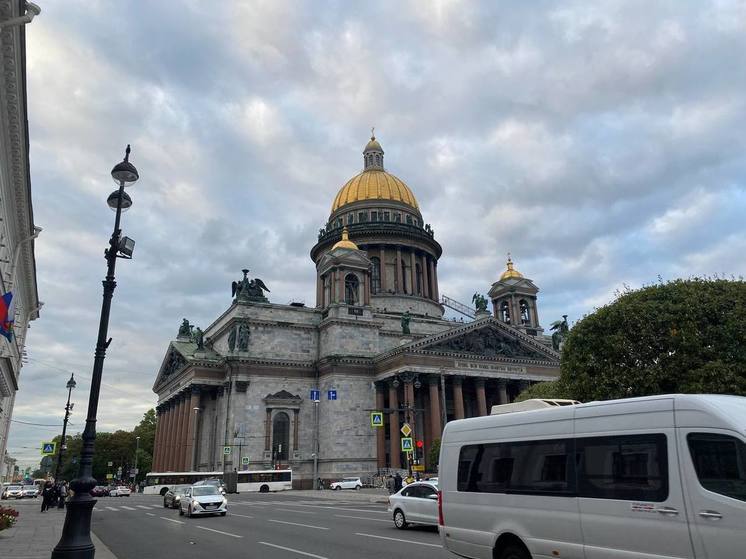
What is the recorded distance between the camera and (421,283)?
7525cm

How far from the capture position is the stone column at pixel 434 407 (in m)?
51.1

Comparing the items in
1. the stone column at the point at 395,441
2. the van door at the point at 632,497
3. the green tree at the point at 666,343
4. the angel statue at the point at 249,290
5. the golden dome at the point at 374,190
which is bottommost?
the van door at the point at 632,497

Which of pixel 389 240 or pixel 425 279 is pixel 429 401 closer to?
pixel 425 279

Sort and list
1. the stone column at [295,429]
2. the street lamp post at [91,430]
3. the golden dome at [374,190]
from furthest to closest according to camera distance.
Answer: the golden dome at [374,190] < the stone column at [295,429] < the street lamp post at [91,430]

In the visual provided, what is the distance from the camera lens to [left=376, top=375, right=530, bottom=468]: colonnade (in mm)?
51125

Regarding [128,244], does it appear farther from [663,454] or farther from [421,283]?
[421,283]

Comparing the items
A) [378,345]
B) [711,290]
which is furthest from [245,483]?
[711,290]

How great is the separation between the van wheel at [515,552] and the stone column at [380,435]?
146 feet

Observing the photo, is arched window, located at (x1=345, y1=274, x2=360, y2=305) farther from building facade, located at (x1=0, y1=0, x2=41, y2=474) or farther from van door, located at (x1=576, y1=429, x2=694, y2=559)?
van door, located at (x1=576, y1=429, x2=694, y2=559)

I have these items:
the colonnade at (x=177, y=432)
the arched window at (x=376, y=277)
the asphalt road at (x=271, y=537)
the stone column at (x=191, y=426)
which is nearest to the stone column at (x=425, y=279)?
the arched window at (x=376, y=277)

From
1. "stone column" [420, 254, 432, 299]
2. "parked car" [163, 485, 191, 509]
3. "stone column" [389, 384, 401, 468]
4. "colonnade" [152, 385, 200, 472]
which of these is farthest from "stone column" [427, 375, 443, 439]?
"parked car" [163, 485, 191, 509]

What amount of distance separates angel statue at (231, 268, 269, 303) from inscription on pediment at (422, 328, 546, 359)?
719 inches

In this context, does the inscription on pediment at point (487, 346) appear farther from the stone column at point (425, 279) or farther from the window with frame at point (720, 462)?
the window with frame at point (720, 462)

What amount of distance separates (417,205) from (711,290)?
59888mm
